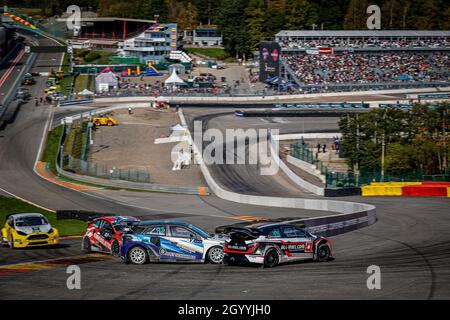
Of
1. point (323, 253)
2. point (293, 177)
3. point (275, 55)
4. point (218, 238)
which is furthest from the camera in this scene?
point (275, 55)

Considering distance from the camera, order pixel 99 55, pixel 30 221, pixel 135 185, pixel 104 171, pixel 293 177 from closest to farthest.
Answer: pixel 30 221, pixel 135 185, pixel 293 177, pixel 104 171, pixel 99 55

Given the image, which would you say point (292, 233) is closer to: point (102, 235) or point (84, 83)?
point (102, 235)

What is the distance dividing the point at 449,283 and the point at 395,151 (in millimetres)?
43764

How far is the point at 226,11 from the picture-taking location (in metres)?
165

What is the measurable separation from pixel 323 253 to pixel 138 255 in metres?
5.98

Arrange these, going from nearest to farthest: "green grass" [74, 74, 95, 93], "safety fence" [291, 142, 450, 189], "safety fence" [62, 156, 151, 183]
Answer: "safety fence" [291, 142, 450, 189] < "safety fence" [62, 156, 151, 183] < "green grass" [74, 74, 95, 93]

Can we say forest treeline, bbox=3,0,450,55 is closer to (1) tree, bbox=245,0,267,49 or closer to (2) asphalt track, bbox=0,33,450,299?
(1) tree, bbox=245,0,267,49

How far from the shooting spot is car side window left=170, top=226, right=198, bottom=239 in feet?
87.5

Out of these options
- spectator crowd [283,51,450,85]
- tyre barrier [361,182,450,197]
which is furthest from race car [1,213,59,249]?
spectator crowd [283,51,450,85]

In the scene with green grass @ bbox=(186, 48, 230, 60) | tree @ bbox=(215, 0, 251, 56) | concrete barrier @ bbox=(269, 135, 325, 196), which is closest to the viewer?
concrete barrier @ bbox=(269, 135, 325, 196)

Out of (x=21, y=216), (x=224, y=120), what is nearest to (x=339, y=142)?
(x=224, y=120)

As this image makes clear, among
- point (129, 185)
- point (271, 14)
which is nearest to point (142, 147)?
point (129, 185)

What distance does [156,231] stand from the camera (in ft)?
87.7

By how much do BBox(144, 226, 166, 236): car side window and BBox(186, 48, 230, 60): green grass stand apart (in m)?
135
